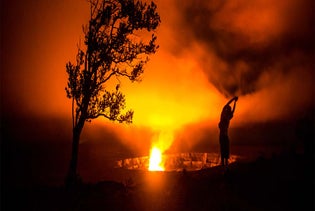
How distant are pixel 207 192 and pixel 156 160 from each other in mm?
17361

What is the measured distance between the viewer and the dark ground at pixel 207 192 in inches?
720

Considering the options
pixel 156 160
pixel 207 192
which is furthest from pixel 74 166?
pixel 156 160

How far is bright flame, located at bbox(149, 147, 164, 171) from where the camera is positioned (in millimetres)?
32841

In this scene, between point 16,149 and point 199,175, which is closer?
point 199,175

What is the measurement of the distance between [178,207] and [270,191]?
5.14m

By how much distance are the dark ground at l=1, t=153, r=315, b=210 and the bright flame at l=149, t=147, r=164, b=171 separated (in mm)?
8548

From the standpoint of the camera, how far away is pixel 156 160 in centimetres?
3634

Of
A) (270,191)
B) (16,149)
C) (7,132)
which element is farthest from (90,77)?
(7,132)

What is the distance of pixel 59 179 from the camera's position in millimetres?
33062

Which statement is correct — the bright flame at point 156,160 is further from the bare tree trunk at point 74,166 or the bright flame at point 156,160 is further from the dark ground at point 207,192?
the bare tree trunk at point 74,166

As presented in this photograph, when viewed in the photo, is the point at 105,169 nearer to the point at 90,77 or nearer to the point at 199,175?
the point at 90,77

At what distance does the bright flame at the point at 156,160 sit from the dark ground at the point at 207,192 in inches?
337

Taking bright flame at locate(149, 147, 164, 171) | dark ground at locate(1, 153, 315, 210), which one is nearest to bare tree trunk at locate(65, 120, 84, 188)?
dark ground at locate(1, 153, 315, 210)

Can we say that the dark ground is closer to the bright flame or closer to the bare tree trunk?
the bare tree trunk
